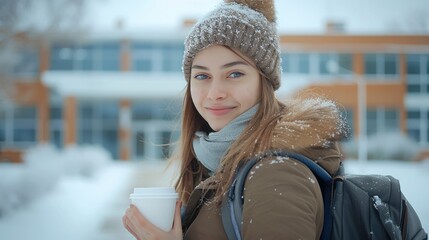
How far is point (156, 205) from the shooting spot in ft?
4.61

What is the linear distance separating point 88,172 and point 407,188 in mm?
10018

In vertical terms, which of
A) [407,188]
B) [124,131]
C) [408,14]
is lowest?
[124,131]

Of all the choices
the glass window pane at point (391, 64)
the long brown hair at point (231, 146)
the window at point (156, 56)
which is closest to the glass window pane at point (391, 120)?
the glass window pane at point (391, 64)

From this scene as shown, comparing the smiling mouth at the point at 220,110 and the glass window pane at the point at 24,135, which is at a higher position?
the smiling mouth at the point at 220,110

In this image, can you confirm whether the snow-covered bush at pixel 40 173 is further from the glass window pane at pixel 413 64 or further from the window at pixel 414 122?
the glass window pane at pixel 413 64

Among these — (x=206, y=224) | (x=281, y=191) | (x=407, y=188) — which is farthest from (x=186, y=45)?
(x=407, y=188)

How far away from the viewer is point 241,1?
176 centimetres

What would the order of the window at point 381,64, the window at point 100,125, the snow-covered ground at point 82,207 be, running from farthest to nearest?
the window at point 381,64 → the window at point 100,125 → the snow-covered ground at point 82,207

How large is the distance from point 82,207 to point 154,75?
1691 centimetres

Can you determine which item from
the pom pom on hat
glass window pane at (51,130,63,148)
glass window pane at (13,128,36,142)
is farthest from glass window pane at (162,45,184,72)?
the pom pom on hat

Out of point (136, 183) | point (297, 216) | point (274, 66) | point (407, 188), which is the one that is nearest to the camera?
point (297, 216)

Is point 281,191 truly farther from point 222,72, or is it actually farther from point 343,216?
point 222,72

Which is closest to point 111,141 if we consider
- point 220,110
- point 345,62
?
point 345,62

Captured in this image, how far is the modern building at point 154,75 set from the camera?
92.9ft
